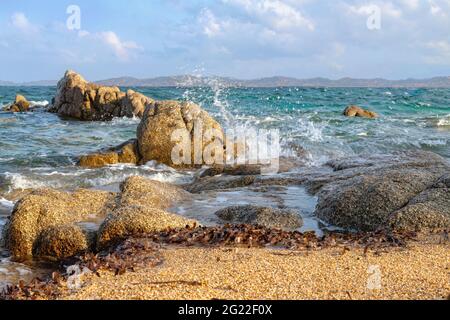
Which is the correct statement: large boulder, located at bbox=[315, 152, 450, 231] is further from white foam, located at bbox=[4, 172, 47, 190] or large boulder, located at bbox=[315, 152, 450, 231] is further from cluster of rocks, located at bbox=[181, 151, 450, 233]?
white foam, located at bbox=[4, 172, 47, 190]

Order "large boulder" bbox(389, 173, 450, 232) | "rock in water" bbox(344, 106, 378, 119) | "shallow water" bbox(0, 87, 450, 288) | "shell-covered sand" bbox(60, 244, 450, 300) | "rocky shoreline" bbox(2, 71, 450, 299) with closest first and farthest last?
"shell-covered sand" bbox(60, 244, 450, 300) < "rocky shoreline" bbox(2, 71, 450, 299) < "large boulder" bbox(389, 173, 450, 232) < "shallow water" bbox(0, 87, 450, 288) < "rock in water" bbox(344, 106, 378, 119)

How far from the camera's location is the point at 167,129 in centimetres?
1506

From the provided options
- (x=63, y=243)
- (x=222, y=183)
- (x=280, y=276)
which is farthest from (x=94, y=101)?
(x=280, y=276)

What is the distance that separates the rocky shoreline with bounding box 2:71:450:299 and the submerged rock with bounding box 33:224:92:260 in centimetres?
1

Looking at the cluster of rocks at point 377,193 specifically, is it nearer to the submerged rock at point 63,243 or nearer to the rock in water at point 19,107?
the submerged rock at point 63,243

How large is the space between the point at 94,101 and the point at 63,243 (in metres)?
23.3

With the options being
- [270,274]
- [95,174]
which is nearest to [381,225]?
[270,274]

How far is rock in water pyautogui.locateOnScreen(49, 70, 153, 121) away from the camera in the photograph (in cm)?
2855

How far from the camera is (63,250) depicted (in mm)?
6992

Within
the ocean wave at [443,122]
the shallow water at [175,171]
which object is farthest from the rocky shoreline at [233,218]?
the ocean wave at [443,122]

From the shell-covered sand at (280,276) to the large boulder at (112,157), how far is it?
886 cm

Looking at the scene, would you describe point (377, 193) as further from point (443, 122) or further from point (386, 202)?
point (443, 122)

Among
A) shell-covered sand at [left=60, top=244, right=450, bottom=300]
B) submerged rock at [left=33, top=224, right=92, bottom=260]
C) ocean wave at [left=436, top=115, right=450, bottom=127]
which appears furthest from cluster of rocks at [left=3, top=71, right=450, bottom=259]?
ocean wave at [left=436, top=115, right=450, bottom=127]

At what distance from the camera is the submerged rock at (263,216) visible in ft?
26.5
